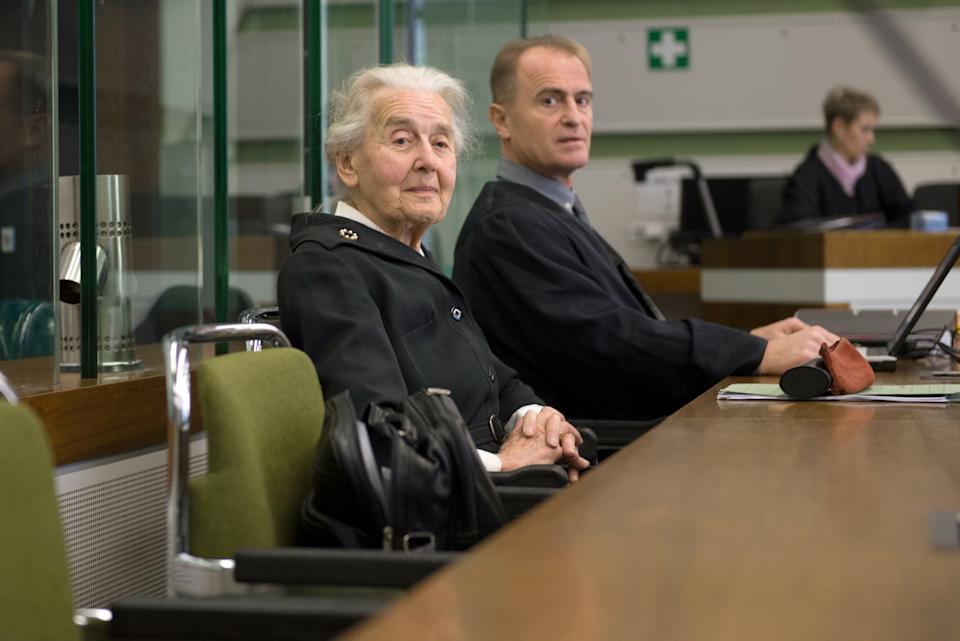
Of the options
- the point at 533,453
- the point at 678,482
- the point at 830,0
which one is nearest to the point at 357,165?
the point at 533,453

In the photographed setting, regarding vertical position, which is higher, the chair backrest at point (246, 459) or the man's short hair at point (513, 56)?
the man's short hair at point (513, 56)

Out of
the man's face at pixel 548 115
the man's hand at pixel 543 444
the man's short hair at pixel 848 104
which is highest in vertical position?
the man's short hair at pixel 848 104

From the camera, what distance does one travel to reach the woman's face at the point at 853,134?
668 cm

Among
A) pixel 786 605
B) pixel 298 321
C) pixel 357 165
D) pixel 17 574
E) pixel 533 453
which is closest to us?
pixel 786 605

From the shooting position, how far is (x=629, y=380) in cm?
283

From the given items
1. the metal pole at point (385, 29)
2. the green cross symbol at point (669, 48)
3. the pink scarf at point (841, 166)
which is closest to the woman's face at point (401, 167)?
the metal pole at point (385, 29)

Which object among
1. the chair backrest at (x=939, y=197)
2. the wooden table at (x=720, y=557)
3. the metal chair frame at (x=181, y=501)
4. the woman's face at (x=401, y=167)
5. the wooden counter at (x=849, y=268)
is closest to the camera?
the wooden table at (x=720, y=557)

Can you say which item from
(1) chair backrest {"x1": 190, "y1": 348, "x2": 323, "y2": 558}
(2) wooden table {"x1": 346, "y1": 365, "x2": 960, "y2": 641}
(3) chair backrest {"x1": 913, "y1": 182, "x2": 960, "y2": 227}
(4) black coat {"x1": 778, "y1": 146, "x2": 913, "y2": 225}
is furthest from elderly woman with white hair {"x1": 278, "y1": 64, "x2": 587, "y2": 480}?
(3) chair backrest {"x1": 913, "y1": 182, "x2": 960, "y2": 227}

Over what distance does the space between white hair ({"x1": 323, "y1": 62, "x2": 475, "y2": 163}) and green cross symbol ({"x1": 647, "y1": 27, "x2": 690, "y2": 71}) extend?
267 inches

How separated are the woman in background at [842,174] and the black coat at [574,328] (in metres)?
3.90

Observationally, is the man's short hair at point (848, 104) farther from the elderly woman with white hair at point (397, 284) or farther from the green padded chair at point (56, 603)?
the green padded chair at point (56, 603)

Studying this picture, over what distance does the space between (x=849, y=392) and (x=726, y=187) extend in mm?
5499

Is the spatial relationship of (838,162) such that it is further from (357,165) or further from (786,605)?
(786,605)

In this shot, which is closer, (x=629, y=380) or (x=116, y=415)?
(x=116, y=415)
